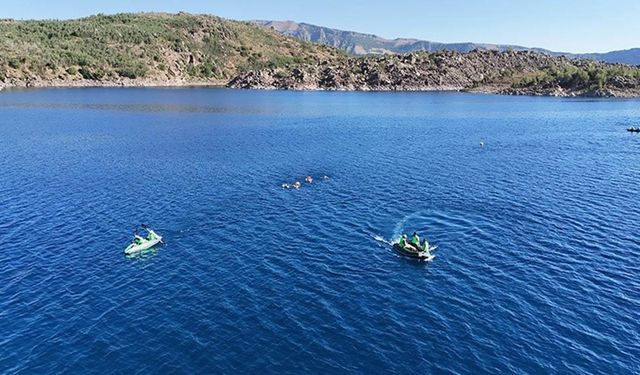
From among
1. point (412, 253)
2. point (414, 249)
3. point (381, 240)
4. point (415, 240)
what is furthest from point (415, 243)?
point (381, 240)

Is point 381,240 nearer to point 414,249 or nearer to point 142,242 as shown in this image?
point 414,249

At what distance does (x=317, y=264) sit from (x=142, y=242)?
74.8 ft

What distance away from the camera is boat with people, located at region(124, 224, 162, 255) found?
60531 mm

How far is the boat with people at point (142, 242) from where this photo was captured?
60531 mm

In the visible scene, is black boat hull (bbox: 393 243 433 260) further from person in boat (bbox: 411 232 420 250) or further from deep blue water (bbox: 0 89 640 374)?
deep blue water (bbox: 0 89 640 374)

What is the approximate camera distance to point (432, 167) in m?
106

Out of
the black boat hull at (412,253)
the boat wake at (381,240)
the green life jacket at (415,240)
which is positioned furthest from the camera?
the boat wake at (381,240)

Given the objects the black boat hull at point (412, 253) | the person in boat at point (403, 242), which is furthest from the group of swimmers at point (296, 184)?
the black boat hull at point (412, 253)

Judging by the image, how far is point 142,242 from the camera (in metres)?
61.5

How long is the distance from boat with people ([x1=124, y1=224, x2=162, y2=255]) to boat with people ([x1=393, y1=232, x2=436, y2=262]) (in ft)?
103

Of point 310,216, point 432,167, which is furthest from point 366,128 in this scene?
point 310,216

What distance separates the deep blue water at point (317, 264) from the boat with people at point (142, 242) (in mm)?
1376

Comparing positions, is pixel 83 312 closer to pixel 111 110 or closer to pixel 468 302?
pixel 468 302

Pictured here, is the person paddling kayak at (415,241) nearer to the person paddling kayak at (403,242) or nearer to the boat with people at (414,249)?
the boat with people at (414,249)
